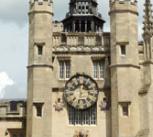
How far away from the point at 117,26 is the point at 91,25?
5.72m

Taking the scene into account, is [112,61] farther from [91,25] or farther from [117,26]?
[91,25]

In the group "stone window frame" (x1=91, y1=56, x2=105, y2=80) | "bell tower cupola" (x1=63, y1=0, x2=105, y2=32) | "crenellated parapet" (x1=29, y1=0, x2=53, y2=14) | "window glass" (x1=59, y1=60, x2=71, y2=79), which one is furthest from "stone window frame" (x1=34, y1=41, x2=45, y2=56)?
"bell tower cupola" (x1=63, y1=0, x2=105, y2=32)

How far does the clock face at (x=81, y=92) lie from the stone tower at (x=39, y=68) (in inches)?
57.9

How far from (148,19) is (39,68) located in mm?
8475

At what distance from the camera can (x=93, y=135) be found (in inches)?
1682

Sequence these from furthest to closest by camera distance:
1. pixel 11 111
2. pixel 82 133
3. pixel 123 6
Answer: pixel 123 6 → pixel 11 111 → pixel 82 133

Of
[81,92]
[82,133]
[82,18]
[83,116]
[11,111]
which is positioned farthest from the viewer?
[82,18]

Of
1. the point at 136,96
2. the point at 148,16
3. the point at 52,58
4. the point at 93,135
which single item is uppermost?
the point at 148,16

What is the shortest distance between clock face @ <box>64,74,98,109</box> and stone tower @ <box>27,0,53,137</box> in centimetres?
147

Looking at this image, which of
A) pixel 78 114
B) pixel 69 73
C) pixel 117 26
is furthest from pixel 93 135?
pixel 117 26

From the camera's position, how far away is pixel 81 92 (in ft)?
143

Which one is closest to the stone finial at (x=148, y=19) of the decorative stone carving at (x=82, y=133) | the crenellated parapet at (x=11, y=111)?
the decorative stone carving at (x=82, y=133)

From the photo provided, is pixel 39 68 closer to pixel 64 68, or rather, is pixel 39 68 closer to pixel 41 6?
pixel 64 68

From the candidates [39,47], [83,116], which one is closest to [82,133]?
[83,116]
